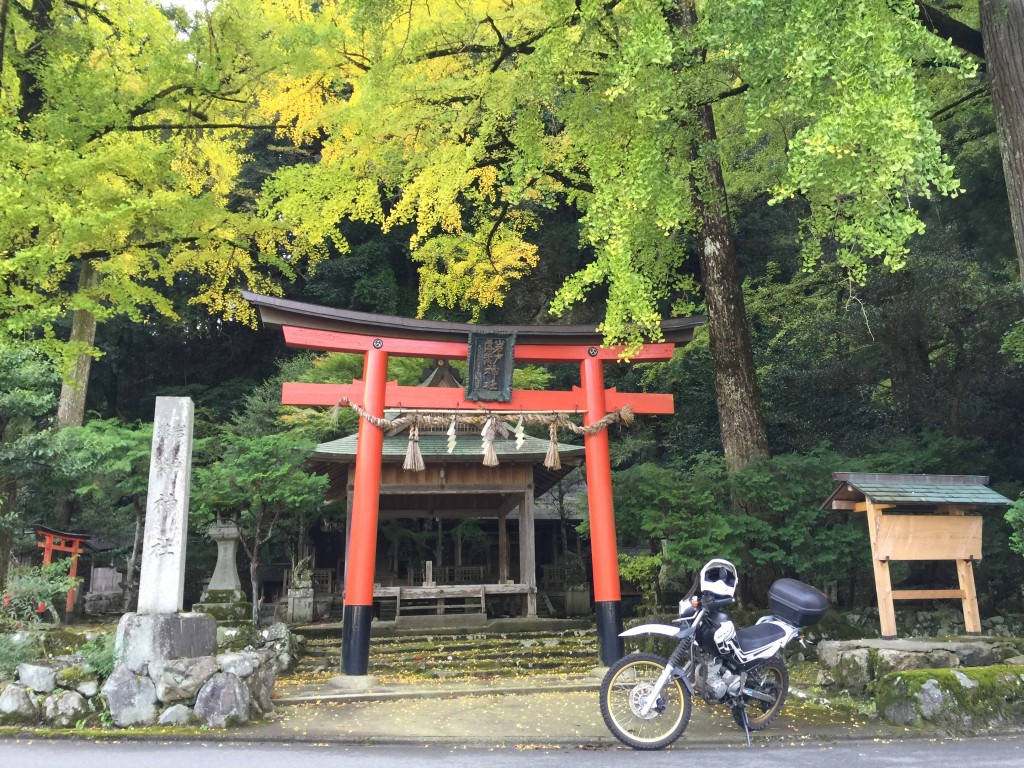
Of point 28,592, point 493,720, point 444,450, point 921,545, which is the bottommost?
point 493,720

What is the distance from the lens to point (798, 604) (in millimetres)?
5973

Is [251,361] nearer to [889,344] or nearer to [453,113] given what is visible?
[453,113]

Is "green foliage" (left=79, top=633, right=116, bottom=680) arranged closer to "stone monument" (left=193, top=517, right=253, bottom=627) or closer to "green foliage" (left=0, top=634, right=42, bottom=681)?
"green foliage" (left=0, top=634, right=42, bottom=681)

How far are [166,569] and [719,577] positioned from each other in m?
5.18

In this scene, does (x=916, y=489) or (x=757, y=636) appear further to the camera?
(x=916, y=489)

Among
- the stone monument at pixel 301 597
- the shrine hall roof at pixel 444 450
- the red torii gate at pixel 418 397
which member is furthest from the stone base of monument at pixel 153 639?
the stone monument at pixel 301 597

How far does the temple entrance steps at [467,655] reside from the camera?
10.3 metres

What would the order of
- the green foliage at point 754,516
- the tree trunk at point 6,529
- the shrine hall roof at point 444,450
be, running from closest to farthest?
the green foliage at point 754,516, the tree trunk at point 6,529, the shrine hall roof at point 444,450

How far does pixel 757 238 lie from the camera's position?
24.8 metres

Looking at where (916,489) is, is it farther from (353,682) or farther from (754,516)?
(353,682)

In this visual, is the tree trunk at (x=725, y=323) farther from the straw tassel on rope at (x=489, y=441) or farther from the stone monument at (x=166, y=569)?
the stone monument at (x=166, y=569)

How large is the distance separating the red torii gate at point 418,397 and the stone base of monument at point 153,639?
225 cm

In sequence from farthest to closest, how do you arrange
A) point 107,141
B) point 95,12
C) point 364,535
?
point 95,12 < point 107,141 < point 364,535

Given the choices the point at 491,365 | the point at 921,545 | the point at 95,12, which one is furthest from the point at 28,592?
the point at 921,545
